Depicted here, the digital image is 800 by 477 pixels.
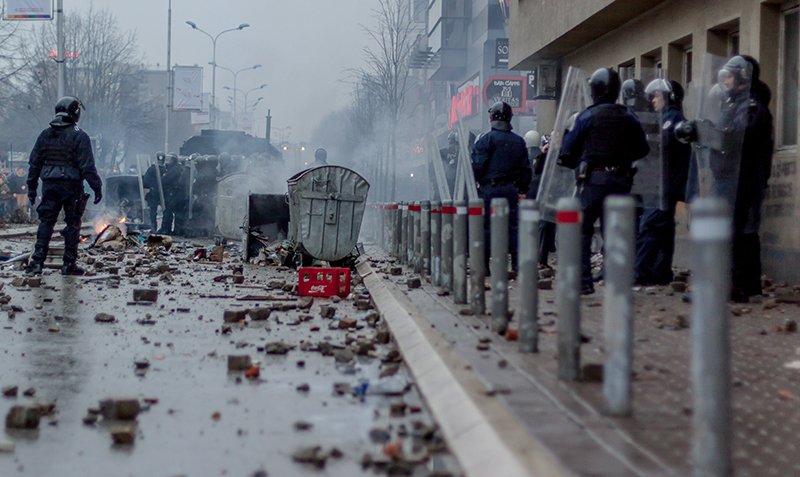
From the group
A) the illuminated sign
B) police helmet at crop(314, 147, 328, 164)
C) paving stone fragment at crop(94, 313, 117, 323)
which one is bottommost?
paving stone fragment at crop(94, 313, 117, 323)

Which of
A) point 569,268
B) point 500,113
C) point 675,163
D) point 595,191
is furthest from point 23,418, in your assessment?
point 500,113

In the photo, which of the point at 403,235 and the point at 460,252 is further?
the point at 403,235

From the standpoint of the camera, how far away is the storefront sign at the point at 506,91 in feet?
158

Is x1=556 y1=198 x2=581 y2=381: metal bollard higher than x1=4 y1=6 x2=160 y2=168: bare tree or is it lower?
lower

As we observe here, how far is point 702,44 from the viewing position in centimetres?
1648

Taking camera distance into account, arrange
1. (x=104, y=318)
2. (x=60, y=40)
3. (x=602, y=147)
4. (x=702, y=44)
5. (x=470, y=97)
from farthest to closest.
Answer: (x=470, y=97)
(x=60, y=40)
(x=702, y=44)
(x=602, y=147)
(x=104, y=318)

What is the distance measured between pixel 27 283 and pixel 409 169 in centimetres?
4236

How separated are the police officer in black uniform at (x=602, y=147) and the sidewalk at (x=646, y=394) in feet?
4.67

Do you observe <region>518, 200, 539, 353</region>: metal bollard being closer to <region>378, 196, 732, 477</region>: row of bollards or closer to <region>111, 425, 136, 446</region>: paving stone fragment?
<region>378, 196, 732, 477</region>: row of bollards

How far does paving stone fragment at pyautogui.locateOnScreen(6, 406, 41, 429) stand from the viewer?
567 centimetres

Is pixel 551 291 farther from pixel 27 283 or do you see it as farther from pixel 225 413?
pixel 225 413

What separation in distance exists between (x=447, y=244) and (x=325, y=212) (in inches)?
233

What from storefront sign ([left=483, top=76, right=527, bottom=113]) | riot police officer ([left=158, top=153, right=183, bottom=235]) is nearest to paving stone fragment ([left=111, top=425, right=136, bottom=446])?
riot police officer ([left=158, top=153, right=183, bottom=235])

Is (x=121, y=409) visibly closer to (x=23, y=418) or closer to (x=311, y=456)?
(x=23, y=418)
